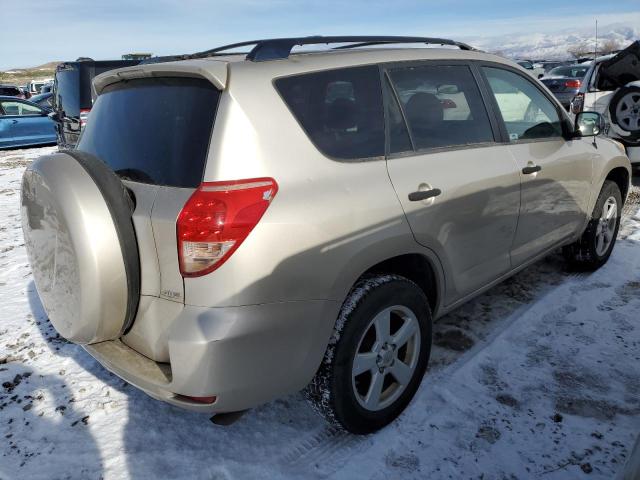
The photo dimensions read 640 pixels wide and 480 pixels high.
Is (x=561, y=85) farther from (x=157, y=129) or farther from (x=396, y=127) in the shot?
(x=157, y=129)

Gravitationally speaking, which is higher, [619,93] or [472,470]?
[619,93]

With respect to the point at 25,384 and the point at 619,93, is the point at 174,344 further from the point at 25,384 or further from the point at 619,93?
the point at 619,93

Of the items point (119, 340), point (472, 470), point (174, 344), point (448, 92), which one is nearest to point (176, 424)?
point (119, 340)

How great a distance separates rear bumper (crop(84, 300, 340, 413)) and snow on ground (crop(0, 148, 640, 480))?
49cm

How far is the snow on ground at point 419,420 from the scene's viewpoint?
236 cm

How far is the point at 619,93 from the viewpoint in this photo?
22.1 feet

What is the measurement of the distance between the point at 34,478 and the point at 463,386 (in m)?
2.14

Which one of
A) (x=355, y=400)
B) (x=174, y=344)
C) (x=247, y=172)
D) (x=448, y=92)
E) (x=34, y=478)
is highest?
(x=448, y=92)

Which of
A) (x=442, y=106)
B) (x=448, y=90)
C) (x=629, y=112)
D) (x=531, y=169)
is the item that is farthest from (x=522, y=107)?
(x=629, y=112)

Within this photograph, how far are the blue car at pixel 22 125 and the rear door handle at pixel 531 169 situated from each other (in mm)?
13274

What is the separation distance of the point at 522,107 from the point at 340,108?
177 centimetres

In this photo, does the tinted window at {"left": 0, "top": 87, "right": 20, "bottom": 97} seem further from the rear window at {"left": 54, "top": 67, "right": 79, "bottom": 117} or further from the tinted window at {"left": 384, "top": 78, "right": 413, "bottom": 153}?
the tinted window at {"left": 384, "top": 78, "right": 413, "bottom": 153}

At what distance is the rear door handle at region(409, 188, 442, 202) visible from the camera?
2.45m

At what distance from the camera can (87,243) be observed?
78.6 inches
